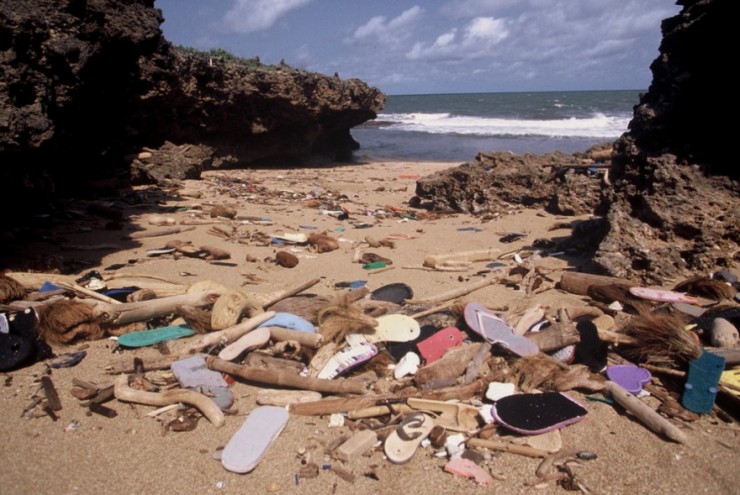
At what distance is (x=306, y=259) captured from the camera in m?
6.57

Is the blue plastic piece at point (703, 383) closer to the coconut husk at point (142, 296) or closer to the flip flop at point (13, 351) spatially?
the coconut husk at point (142, 296)

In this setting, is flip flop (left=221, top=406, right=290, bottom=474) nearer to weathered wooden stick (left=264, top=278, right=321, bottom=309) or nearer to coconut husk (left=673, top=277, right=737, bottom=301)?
weathered wooden stick (left=264, top=278, right=321, bottom=309)

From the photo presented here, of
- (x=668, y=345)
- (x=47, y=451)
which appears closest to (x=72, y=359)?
(x=47, y=451)

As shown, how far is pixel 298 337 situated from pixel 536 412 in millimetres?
1852

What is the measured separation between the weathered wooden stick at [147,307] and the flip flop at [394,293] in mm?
1608

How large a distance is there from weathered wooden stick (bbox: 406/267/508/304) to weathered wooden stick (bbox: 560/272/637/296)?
0.70 metres

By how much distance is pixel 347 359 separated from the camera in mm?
3674

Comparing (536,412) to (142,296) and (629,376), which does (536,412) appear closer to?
(629,376)

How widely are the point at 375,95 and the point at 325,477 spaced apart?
61.8 feet

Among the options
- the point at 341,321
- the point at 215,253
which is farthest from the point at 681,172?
the point at 215,253

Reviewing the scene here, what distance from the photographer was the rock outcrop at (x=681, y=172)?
17.6ft

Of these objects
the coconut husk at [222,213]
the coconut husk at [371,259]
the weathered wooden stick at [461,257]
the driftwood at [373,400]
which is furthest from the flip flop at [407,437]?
the coconut husk at [222,213]

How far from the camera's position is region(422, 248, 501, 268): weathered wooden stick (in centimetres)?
627

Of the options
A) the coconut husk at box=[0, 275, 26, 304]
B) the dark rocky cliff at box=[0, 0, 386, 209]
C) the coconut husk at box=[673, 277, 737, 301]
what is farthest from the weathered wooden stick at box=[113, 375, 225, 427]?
the coconut husk at box=[673, 277, 737, 301]
